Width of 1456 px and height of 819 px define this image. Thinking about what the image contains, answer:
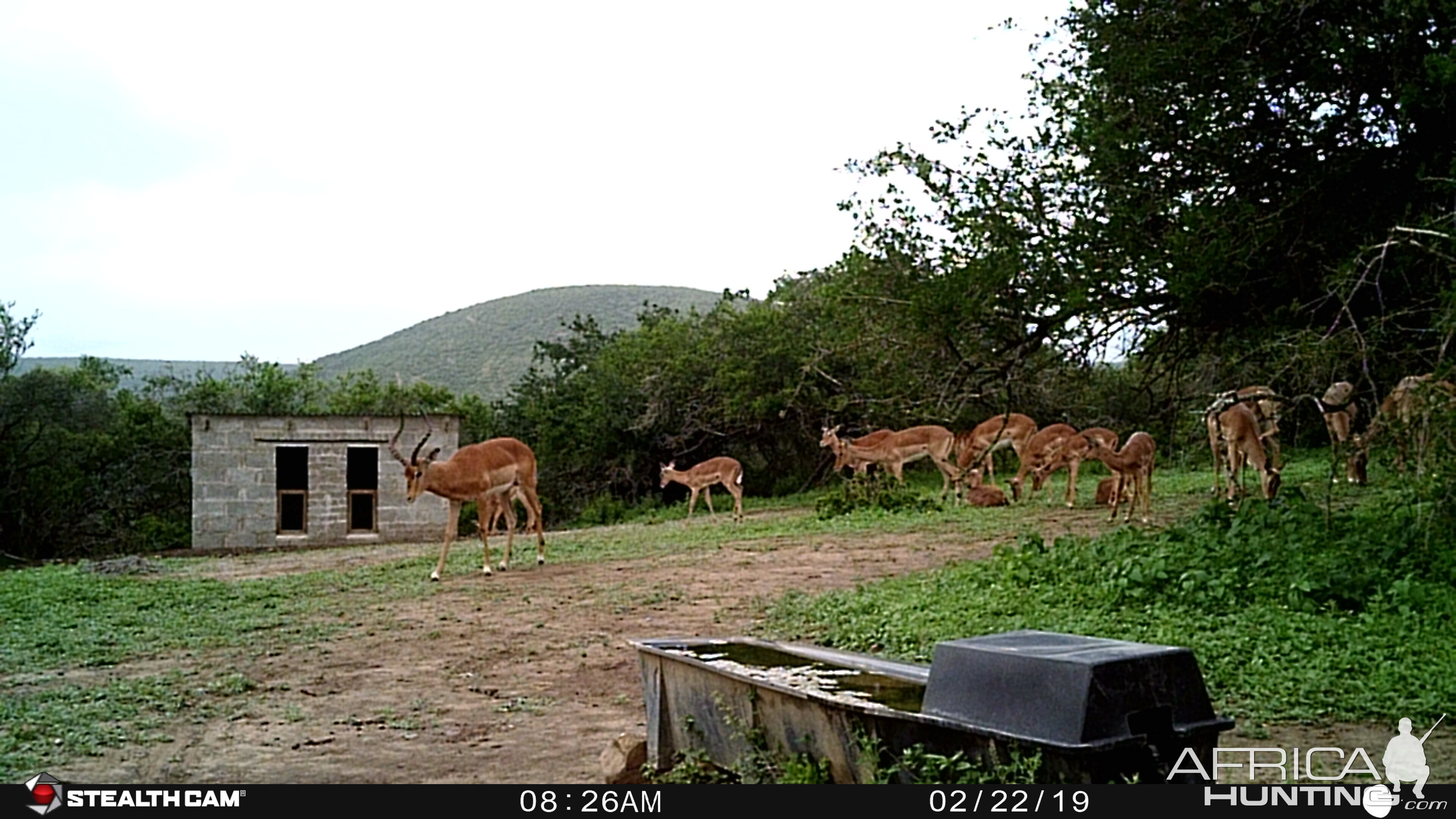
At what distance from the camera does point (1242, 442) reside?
46.4ft

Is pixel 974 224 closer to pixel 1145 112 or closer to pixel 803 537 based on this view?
pixel 1145 112

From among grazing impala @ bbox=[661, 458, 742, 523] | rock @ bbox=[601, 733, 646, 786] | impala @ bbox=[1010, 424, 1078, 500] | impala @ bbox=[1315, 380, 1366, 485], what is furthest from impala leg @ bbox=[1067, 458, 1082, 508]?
rock @ bbox=[601, 733, 646, 786]

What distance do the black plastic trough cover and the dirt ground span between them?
1.92m

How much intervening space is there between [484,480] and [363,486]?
1177cm

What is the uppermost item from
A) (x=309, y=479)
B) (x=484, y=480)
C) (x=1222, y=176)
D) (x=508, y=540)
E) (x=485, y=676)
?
(x=1222, y=176)

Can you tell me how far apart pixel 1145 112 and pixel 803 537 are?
7.25 meters

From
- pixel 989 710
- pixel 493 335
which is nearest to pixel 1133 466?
pixel 989 710

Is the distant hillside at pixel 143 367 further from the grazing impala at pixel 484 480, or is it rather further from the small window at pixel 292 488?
the grazing impala at pixel 484 480

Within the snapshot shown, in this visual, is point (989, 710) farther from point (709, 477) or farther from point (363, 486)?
point (363, 486)

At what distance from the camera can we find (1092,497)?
18.8m

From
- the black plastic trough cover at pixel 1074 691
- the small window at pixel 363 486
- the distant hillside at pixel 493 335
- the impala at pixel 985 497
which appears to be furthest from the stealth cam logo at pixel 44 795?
the distant hillside at pixel 493 335

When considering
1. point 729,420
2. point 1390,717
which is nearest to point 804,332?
point 729,420

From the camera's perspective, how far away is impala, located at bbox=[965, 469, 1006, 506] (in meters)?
18.8

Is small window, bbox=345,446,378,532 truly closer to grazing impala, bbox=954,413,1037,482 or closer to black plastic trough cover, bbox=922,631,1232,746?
grazing impala, bbox=954,413,1037,482
